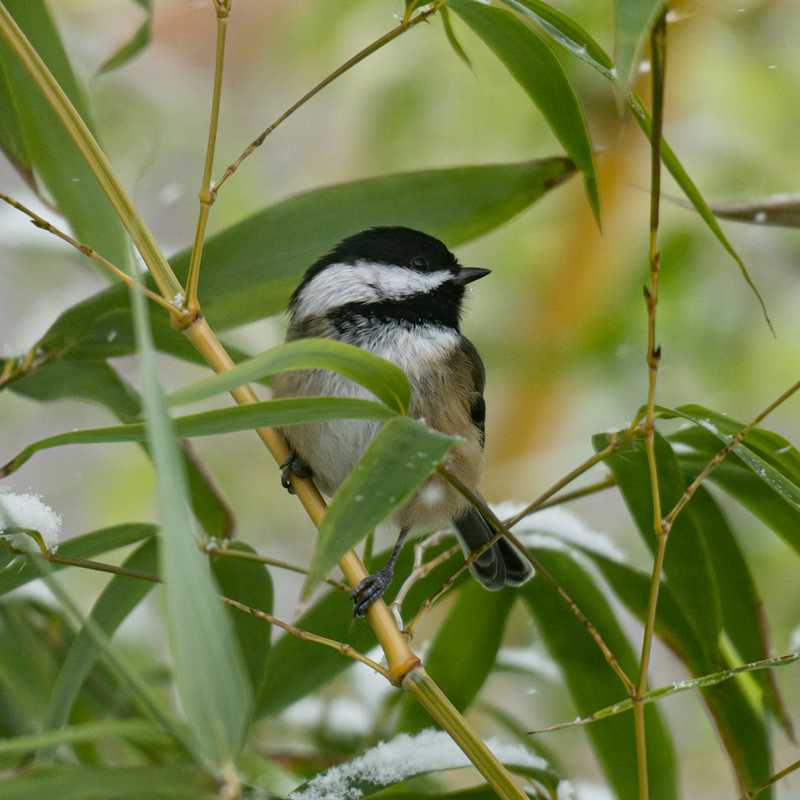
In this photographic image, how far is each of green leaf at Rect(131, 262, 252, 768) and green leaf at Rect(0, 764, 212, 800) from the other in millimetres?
89

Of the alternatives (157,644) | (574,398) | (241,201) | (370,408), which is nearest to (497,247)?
(574,398)

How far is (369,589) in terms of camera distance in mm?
984

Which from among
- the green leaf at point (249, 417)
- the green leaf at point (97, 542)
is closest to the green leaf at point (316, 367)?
the green leaf at point (249, 417)

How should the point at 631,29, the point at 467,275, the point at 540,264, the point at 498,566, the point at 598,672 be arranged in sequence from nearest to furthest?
the point at 631,29 < the point at 598,672 < the point at 498,566 < the point at 467,275 < the point at 540,264

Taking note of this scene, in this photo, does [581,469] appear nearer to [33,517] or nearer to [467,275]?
[33,517]

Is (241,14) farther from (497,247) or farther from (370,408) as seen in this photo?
(370,408)

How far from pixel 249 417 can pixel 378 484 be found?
10 cm

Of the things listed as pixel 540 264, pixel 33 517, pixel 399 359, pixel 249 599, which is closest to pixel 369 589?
pixel 249 599

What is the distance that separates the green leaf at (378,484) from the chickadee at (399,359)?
1.67 ft

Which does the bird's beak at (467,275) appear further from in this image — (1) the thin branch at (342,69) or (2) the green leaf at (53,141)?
(1) the thin branch at (342,69)

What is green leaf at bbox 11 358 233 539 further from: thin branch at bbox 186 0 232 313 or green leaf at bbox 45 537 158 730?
thin branch at bbox 186 0 232 313

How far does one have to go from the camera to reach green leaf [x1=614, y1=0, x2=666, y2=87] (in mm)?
669

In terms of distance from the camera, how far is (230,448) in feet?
8.08

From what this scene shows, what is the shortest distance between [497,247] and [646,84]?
49cm
